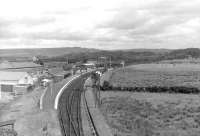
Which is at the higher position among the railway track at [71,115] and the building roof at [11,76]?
the building roof at [11,76]

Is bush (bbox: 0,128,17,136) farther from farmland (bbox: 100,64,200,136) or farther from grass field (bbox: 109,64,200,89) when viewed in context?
grass field (bbox: 109,64,200,89)

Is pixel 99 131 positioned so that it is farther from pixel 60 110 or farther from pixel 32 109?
pixel 32 109

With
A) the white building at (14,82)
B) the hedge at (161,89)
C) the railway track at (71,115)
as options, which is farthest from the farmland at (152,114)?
the white building at (14,82)

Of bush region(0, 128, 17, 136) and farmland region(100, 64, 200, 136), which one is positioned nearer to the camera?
farmland region(100, 64, 200, 136)

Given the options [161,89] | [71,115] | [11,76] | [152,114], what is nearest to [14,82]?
[11,76]

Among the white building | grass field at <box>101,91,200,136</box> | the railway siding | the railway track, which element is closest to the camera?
grass field at <box>101,91,200,136</box>

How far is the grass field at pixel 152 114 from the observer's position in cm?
2636

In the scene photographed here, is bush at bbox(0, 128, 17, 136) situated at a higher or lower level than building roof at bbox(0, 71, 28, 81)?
lower

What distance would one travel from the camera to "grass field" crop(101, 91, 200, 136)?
2636 centimetres

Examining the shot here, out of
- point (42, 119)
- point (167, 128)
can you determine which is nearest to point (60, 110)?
point (42, 119)

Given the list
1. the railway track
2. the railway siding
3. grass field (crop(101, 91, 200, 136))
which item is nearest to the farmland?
grass field (crop(101, 91, 200, 136))

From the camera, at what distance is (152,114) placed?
33.1 m

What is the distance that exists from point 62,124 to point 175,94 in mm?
24823

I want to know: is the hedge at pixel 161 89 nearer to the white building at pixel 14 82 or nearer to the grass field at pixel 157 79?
the grass field at pixel 157 79
